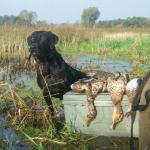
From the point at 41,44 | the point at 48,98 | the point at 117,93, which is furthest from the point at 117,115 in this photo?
the point at 41,44

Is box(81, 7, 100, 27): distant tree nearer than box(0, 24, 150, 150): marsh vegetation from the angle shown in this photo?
No

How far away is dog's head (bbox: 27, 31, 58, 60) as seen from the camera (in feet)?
19.0

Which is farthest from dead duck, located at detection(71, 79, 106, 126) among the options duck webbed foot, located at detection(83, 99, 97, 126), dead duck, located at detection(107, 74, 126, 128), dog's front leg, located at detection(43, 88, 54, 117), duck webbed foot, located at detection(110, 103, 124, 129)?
dog's front leg, located at detection(43, 88, 54, 117)

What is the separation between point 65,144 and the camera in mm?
4762

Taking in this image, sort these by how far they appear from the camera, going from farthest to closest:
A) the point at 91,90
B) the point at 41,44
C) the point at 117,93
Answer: the point at 41,44, the point at 91,90, the point at 117,93

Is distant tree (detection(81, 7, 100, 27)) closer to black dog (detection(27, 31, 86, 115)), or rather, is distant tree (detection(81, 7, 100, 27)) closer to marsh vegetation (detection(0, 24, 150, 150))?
marsh vegetation (detection(0, 24, 150, 150))

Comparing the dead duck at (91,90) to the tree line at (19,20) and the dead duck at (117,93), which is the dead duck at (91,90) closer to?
the dead duck at (117,93)

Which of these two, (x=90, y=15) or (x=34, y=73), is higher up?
(x=90, y=15)

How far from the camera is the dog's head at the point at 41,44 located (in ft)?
19.0

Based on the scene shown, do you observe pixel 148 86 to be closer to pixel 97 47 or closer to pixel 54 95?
pixel 54 95

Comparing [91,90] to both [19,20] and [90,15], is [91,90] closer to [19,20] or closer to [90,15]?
[19,20]

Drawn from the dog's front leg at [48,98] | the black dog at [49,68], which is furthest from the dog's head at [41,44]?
the dog's front leg at [48,98]

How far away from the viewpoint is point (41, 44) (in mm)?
5816

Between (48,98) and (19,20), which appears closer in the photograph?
(48,98)
